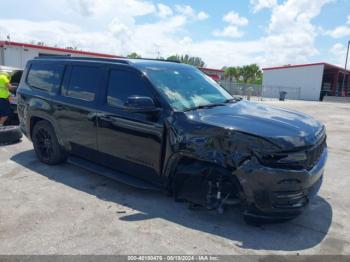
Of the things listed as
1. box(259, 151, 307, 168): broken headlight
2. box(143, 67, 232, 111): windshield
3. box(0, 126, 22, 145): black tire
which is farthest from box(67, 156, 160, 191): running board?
box(0, 126, 22, 145): black tire

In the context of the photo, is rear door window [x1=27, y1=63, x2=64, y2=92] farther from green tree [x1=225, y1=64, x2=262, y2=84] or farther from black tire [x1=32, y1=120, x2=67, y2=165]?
green tree [x1=225, y1=64, x2=262, y2=84]

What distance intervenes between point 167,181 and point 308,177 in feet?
5.38

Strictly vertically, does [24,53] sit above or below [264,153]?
above

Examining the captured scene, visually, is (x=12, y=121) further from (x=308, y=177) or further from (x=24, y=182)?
(x=308, y=177)

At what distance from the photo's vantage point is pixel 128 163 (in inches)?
169

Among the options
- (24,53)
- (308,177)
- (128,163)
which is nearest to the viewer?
(308,177)

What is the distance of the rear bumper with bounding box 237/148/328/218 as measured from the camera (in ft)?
10.4

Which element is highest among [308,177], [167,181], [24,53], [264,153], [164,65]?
[24,53]

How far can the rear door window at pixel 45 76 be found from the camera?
17.4 ft

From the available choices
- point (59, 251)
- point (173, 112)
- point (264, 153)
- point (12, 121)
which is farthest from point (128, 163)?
point (12, 121)

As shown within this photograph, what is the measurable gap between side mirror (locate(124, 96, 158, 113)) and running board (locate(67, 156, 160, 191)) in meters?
1.02

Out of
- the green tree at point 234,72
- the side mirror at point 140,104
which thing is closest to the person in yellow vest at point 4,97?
the side mirror at point 140,104

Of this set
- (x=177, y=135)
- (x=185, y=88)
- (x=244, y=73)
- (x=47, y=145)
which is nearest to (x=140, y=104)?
(x=177, y=135)

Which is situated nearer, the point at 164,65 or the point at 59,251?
the point at 59,251
